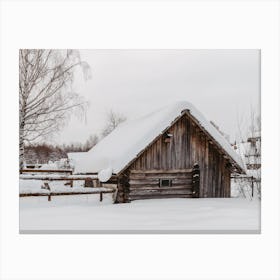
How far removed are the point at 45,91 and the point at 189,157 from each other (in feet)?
11.3

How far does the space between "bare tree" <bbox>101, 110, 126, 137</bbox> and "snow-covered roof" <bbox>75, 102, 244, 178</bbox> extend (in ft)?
0.52

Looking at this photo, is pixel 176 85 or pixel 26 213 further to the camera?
pixel 176 85

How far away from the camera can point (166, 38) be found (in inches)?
305

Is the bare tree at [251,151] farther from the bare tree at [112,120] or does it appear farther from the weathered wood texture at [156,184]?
the bare tree at [112,120]

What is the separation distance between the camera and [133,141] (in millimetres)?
9602

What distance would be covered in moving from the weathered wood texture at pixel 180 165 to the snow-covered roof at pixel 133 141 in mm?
328

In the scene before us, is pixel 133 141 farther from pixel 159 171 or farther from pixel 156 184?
pixel 156 184

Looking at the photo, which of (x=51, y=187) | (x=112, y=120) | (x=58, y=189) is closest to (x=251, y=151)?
(x=112, y=120)

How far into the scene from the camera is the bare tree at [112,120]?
27.7ft

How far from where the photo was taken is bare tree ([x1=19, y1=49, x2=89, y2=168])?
805 centimetres
